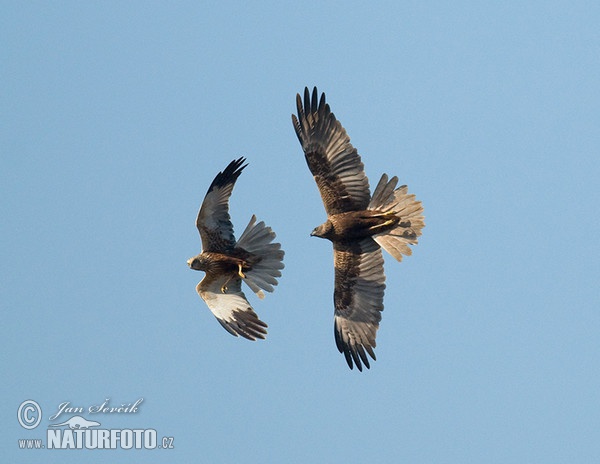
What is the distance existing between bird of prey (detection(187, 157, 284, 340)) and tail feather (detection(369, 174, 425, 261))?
1472mm

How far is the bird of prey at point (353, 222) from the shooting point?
1831 cm

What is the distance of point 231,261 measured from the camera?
61.9 ft

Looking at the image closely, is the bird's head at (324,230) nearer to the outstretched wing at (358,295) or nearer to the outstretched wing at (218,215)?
the outstretched wing at (358,295)

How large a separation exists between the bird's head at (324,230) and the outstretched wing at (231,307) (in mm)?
1317

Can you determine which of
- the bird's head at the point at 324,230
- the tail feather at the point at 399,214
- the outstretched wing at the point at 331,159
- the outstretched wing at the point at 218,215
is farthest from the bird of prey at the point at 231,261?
the tail feather at the point at 399,214

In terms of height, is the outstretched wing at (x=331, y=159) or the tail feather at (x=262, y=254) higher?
the outstretched wing at (x=331, y=159)

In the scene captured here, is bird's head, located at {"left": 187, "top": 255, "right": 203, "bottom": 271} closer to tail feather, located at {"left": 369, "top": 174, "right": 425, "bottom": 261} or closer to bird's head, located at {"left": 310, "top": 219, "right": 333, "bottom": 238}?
bird's head, located at {"left": 310, "top": 219, "right": 333, "bottom": 238}

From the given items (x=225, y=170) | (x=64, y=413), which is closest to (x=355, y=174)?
(x=225, y=170)

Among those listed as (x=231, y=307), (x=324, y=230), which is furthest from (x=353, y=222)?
(x=231, y=307)

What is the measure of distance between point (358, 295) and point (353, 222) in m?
0.99

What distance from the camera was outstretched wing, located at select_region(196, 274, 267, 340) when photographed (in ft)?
61.6

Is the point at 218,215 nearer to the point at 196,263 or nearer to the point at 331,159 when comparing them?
the point at 196,263

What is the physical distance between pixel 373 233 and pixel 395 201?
50cm

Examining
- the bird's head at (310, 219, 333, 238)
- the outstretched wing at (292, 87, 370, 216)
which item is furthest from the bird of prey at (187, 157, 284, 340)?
the outstretched wing at (292, 87, 370, 216)
